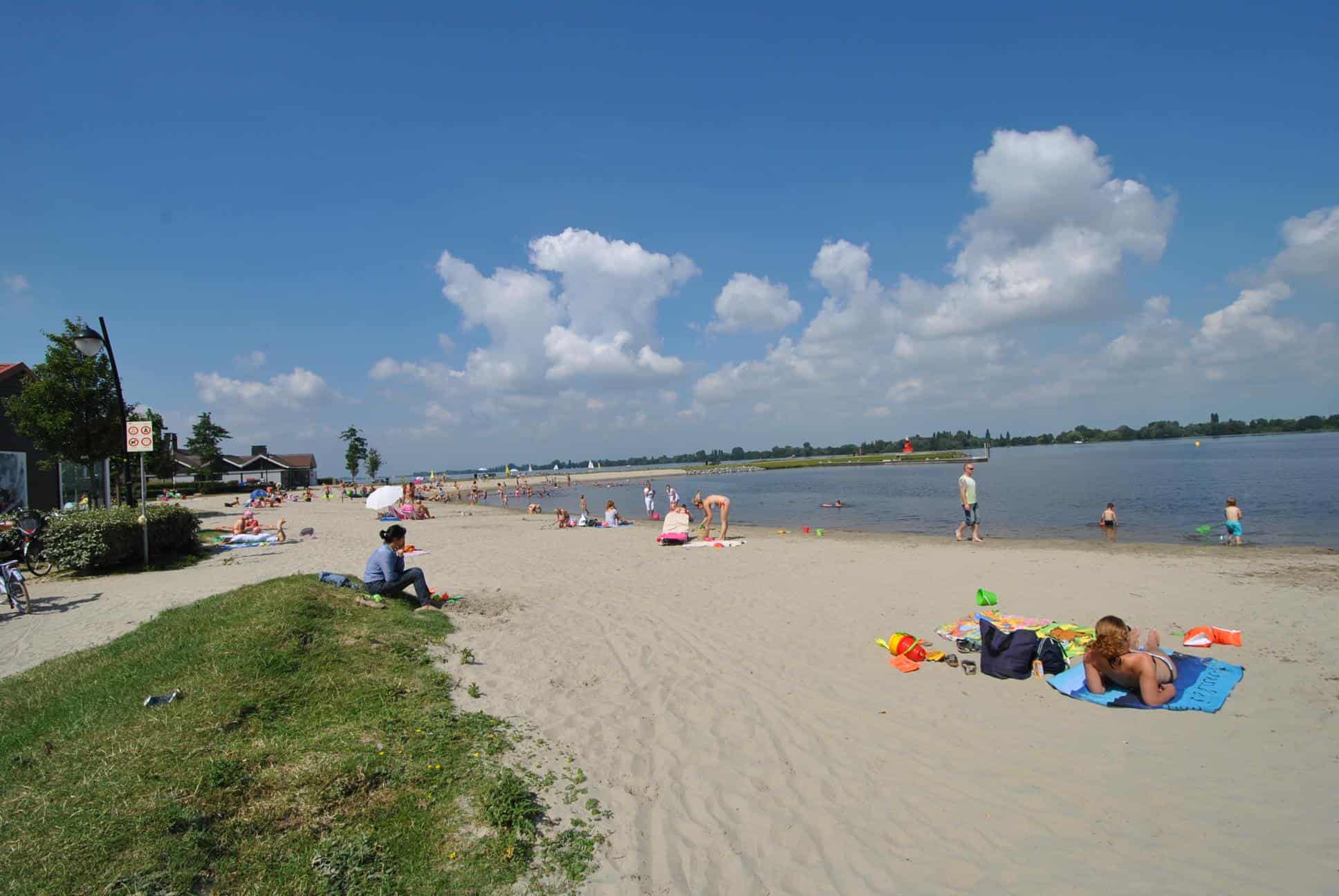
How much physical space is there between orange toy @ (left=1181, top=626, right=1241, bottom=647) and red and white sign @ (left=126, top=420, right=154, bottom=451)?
1750cm

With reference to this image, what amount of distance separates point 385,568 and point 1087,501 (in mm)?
31456

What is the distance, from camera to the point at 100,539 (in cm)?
1291

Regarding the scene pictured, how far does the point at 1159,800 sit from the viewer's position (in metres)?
4.39

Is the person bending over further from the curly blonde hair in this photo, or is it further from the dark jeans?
the curly blonde hair

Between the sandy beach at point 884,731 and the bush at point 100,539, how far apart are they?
56.2 inches

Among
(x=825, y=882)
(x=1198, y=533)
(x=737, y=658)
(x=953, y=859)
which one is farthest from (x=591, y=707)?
(x=1198, y=533)

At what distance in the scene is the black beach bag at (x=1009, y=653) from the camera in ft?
21.6

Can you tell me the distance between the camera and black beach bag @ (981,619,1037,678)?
6582 millimetres

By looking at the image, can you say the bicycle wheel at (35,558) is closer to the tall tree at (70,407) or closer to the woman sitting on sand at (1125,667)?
Result: the tall tree at (70,407)

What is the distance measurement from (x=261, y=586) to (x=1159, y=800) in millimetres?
9772

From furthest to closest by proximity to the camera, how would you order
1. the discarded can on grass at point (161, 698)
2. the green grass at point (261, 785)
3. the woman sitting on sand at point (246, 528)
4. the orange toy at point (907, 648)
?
1. the woman sitting on sand at point (246, 528)
2. the orange toy at point (907, 648)
3. the discarded can on grass at point (161, 698)
4. the green grass at point (261, 785)

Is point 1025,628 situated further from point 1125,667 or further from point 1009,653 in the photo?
point 1125,667

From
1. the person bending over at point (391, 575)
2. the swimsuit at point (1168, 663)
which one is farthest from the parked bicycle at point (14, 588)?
the swimsuit at point (1168, 663)

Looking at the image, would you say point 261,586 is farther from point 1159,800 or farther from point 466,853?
point 1159,800
